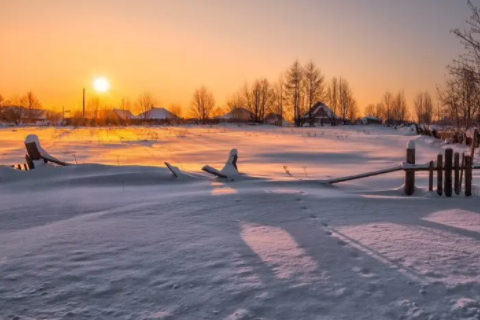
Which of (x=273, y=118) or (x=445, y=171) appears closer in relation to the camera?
(x=445, y=171)

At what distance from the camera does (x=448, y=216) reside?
4.91m

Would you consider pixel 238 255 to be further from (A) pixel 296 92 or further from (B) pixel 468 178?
(A) pixel 296 92

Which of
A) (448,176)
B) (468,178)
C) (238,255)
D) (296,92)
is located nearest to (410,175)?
(448,176)

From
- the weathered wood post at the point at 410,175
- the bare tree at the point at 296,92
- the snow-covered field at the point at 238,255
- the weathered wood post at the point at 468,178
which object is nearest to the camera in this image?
the snow-covered field at the point at 238,255

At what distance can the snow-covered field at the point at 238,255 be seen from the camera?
2529 mm

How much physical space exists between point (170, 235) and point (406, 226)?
2714 mm

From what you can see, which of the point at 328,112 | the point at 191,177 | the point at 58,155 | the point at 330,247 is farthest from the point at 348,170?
the point at 328,112

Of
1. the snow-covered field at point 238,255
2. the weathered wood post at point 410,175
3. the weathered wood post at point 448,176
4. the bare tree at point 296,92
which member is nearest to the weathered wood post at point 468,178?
the weathered wood post at point 448,176

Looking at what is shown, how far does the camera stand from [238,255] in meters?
3.42

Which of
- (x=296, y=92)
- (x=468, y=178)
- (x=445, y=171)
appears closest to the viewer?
(x=468, y=178)

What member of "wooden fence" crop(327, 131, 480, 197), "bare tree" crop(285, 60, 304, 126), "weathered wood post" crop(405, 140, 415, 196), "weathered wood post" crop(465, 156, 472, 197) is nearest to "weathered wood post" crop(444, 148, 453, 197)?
"wooden fence" crop(327, 131, 480, 197)

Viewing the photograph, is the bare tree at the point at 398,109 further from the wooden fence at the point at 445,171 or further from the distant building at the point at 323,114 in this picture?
the wooden fence at the point at 445,171

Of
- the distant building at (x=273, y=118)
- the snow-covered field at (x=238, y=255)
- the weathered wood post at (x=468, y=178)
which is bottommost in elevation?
the snow-covered field at (x=238, y=255)

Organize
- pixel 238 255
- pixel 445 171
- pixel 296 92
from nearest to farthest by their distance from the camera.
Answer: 1. pixel 238 255
2. pixel 445 171
3. pixel 296 92
